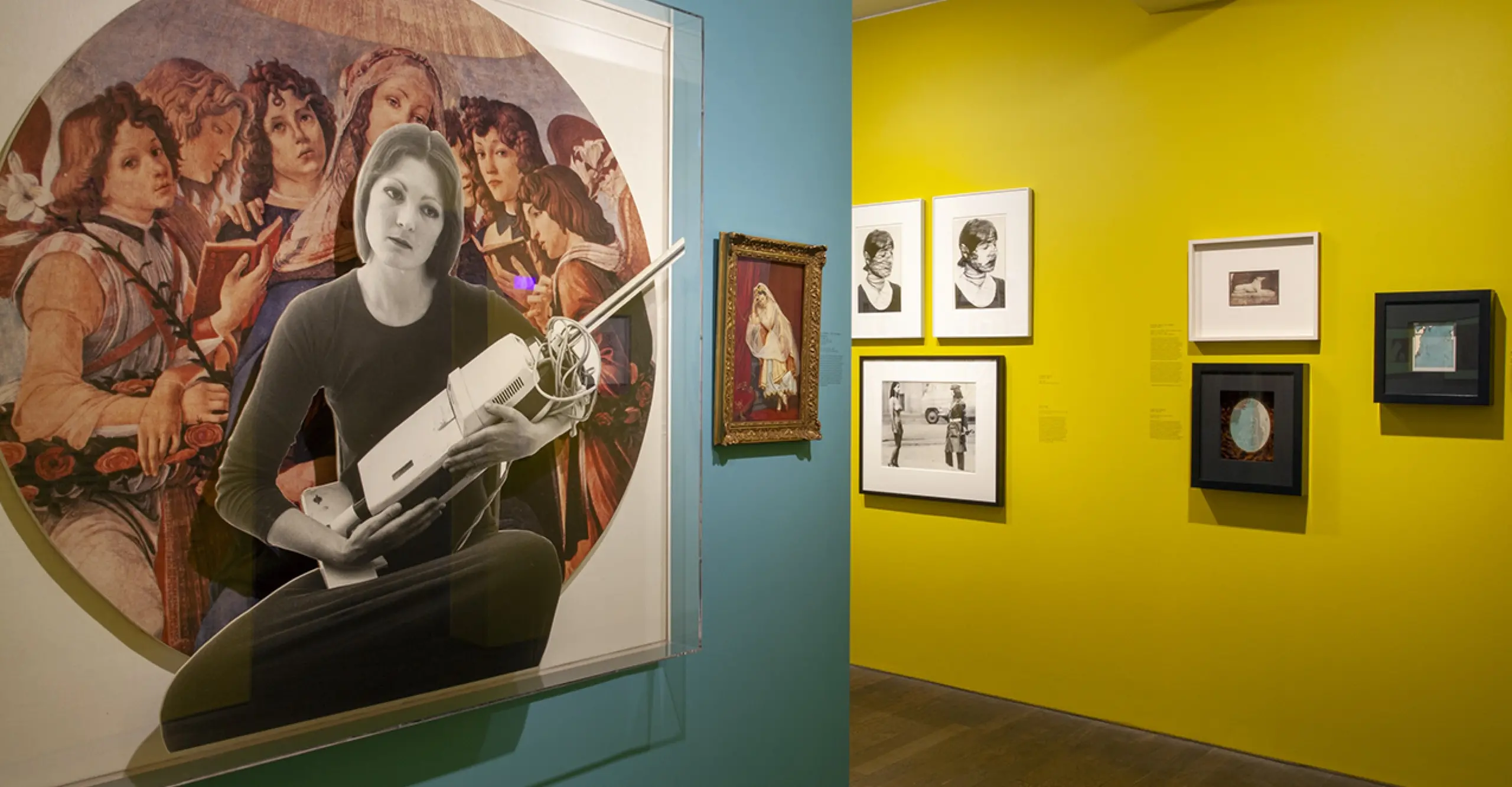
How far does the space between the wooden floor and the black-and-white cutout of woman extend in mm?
2396

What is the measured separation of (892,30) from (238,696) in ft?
14.5

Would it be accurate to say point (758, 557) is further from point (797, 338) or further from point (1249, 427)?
point (1249, 427)

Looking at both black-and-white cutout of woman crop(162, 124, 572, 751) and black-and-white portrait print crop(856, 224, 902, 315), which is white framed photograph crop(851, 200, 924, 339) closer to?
black-and-white portrait print crop(856, 224, 902, 315)

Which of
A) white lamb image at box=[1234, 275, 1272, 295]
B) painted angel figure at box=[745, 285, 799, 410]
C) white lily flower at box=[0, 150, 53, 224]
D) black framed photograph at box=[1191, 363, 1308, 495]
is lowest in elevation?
black framed photograph at box=[1191, 363, 1308, 495]

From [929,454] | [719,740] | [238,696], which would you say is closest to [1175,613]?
[929,454]

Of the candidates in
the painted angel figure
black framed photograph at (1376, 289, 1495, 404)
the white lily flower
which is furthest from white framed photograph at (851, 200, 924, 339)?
the white lily flower

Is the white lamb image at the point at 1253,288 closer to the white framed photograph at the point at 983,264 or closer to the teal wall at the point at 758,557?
the white framed photograph at the point at 983,264

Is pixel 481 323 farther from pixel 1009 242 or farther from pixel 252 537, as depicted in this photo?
pixel 1009 242

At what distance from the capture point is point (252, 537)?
1.38 m

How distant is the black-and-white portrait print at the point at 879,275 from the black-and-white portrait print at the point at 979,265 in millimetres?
326

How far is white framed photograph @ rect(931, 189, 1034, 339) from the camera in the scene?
4434 mm

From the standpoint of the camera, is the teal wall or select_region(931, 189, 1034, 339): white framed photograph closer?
the teal wall

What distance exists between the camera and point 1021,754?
3871 mm

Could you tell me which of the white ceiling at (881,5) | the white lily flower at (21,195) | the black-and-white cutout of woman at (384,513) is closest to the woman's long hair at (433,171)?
the black-and-white cutout of woman at (384,513)
